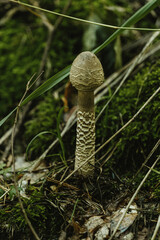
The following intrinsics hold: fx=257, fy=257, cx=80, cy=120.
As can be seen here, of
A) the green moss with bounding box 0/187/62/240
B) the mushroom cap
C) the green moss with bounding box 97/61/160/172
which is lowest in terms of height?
the green moss with bounding box 0/187/62/240

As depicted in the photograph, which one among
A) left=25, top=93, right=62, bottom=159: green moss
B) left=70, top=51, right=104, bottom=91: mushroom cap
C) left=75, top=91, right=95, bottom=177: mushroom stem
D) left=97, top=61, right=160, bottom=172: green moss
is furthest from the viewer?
left=25, top=93, right=62, bottom=159: green moss

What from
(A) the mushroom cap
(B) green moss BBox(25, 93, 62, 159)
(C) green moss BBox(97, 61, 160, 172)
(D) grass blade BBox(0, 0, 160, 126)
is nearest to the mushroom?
(A) the mushroom cap

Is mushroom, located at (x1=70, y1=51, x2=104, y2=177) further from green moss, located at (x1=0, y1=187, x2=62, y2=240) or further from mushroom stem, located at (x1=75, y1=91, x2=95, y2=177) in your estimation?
green moss, located at (x1=0, y1=187, x2=62, y2=240)

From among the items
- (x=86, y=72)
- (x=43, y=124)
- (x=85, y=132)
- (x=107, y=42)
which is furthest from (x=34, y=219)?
(x=107, y=42)

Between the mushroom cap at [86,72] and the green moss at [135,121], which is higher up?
the mushroom cap at [86,72]

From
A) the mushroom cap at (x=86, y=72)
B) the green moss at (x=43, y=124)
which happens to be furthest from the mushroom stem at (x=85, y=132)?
the green moss at (x=43, y=124)

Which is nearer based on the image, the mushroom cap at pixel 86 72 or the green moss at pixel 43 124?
the mushroom cap at pixel 86 72

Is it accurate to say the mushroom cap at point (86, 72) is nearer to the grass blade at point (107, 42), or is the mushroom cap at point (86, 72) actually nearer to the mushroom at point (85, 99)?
the mushroom at point (85, 99)

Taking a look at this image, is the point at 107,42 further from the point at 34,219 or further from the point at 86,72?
the point at 34,219
